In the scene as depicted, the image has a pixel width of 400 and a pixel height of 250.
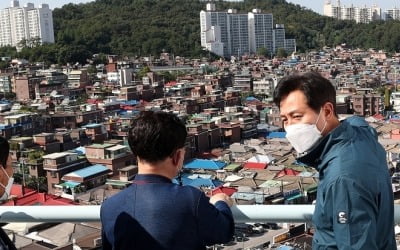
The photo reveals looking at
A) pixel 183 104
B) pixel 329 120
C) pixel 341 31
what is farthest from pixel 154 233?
pixel 341 31

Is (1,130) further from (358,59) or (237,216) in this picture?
(358,59)

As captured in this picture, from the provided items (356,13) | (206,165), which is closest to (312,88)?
(206,165)

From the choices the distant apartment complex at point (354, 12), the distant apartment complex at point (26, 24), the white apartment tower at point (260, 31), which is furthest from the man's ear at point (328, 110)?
the distant apartment complex at point (354, 12)

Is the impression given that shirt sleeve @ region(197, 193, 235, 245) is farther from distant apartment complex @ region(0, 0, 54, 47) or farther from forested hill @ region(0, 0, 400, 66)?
distant apartment complex @ region(0, 0, 54, 47)

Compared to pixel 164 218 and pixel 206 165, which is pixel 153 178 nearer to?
pixel 164 218

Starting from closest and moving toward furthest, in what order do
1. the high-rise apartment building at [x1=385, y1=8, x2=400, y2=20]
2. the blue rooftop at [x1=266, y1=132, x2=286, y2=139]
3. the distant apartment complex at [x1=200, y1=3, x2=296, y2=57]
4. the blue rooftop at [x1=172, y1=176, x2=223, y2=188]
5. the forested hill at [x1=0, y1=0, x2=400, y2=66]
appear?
the blue rooftop at [x1=172, y1=176, x2=223, y2=188] → the blue rooftop at [x1=266, y1=132, x2=286, y2=139] → the forested hill at [x1=0, y1=0, x2=400, y2=66] → the distant apartment complex at [x1=200, y1=3, x2=296, y2=57] → the high-rise apartment building at [x1=385, y1=8, x2=400, y2=20]

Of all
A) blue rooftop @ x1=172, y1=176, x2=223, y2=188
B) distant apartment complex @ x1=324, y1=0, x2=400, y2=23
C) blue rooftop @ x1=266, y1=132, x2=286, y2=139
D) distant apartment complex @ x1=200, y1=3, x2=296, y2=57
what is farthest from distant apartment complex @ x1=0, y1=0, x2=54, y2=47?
distant apartment complex @ x1=324, y1=0, x2=400, y2=23

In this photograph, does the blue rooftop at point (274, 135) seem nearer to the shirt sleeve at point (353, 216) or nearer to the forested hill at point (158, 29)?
the shirt sleeve at point (353, 216)
